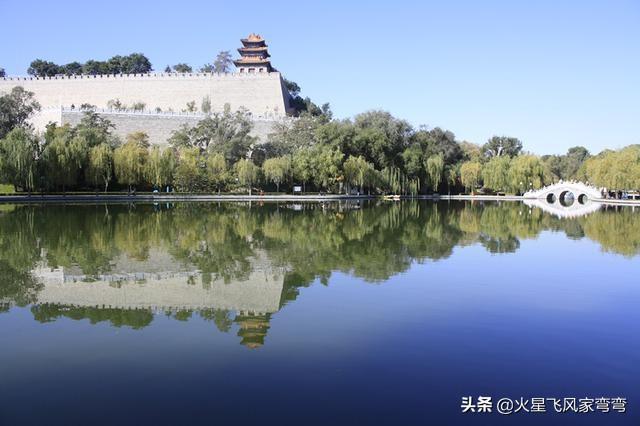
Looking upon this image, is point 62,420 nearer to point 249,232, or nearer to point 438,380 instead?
point 438,380

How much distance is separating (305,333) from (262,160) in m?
33.7

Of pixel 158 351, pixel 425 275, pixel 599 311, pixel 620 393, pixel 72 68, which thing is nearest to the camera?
pixel 620 393

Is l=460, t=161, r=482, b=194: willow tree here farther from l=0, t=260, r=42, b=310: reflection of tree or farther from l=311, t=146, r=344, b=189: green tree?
l=0, t=260, r=42, b=310: reflection of tree

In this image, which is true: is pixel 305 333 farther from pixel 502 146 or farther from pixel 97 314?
pixel 502 146

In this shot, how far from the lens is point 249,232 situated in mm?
15172

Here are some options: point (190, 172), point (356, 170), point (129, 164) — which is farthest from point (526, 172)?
point (129, 164)

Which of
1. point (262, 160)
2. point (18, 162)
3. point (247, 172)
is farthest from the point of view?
point (262, 160)

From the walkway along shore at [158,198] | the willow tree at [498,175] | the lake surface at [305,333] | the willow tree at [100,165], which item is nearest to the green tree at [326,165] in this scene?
the walkway along shore at [158,198]

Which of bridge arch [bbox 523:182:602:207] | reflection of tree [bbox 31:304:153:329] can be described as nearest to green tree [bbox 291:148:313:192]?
bridge arch [bbox 523:182:602:207]

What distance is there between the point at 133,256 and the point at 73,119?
33975mm

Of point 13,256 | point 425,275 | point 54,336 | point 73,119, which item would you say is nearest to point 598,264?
point 425,275

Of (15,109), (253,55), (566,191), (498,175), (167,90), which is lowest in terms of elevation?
(566,191)

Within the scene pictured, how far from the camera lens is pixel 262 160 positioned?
39.1 meters

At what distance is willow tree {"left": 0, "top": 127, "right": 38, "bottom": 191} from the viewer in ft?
89.2
